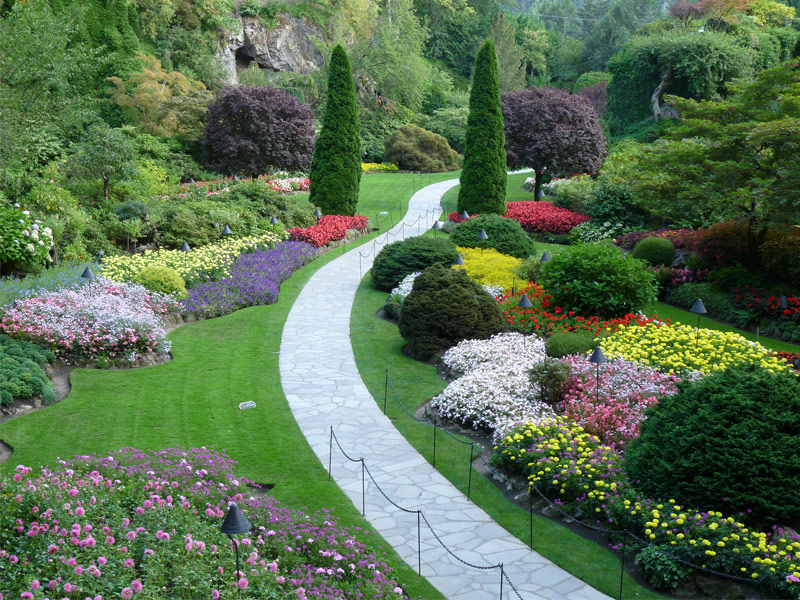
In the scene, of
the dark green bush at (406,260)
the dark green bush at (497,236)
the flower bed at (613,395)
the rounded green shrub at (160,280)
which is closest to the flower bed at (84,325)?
the rounded green shrub at (160,280)

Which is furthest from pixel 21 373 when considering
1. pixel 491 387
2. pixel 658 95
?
pixel 658 95

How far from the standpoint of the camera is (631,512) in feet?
23.1

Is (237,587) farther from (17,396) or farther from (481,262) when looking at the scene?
(481,262)

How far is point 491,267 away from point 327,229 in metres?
7.53

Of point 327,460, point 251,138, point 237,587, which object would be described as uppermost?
point 251,138

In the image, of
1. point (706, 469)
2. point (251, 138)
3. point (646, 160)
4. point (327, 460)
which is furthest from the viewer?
point (251, 138)

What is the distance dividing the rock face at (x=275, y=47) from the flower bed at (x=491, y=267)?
26.5 m

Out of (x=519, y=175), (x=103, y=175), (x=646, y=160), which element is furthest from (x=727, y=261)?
(x=519, y=175)

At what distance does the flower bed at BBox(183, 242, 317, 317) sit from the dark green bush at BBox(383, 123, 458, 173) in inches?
801

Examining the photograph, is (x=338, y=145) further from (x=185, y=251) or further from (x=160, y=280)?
(x=160, y=280)

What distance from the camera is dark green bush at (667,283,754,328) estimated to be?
1518 cm

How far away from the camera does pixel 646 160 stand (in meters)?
18.9

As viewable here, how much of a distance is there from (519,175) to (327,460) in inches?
1268

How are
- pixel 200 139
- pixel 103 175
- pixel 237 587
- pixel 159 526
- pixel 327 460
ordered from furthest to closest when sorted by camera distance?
pixel 200 139, pixel 103 175, pixel 327 460, pixel 159 526, pixel 237 587
